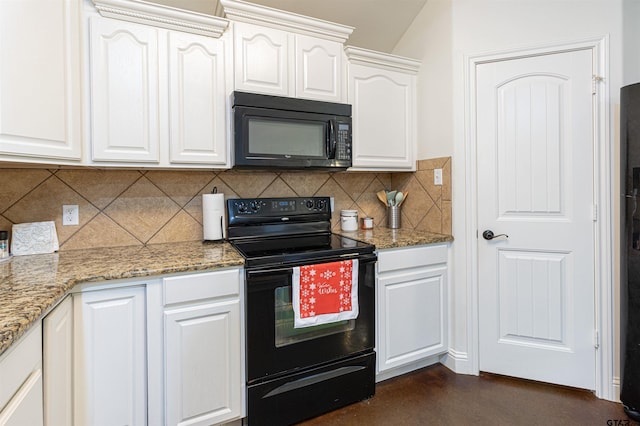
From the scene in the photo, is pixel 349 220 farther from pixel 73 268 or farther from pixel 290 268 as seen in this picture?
pixel 73 268

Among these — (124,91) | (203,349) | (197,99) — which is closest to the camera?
(203,349)

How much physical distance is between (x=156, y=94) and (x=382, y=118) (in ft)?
4.68

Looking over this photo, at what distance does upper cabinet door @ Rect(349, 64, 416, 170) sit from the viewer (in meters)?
2.24

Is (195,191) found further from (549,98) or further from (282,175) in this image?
(549,98)

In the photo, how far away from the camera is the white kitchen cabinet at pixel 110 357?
4.38 feet

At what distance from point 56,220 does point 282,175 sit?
132 centimetres

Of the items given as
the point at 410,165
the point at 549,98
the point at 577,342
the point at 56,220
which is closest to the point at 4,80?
the point at 56,220

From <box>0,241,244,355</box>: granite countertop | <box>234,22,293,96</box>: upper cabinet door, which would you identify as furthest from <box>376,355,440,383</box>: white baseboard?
<box>234,22,293,96</box>: upper cabinet door

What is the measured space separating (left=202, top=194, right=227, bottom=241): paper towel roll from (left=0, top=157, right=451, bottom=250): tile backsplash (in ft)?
0.51

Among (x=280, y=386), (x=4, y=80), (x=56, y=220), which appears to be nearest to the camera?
(x=4, y=80)

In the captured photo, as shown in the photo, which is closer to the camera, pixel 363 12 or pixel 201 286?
pixel 201 286

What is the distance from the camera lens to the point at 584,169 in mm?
1869

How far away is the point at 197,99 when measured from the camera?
1.79 metres

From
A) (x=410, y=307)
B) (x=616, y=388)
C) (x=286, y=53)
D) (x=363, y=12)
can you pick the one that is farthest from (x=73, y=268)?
(x=616, y=388)
